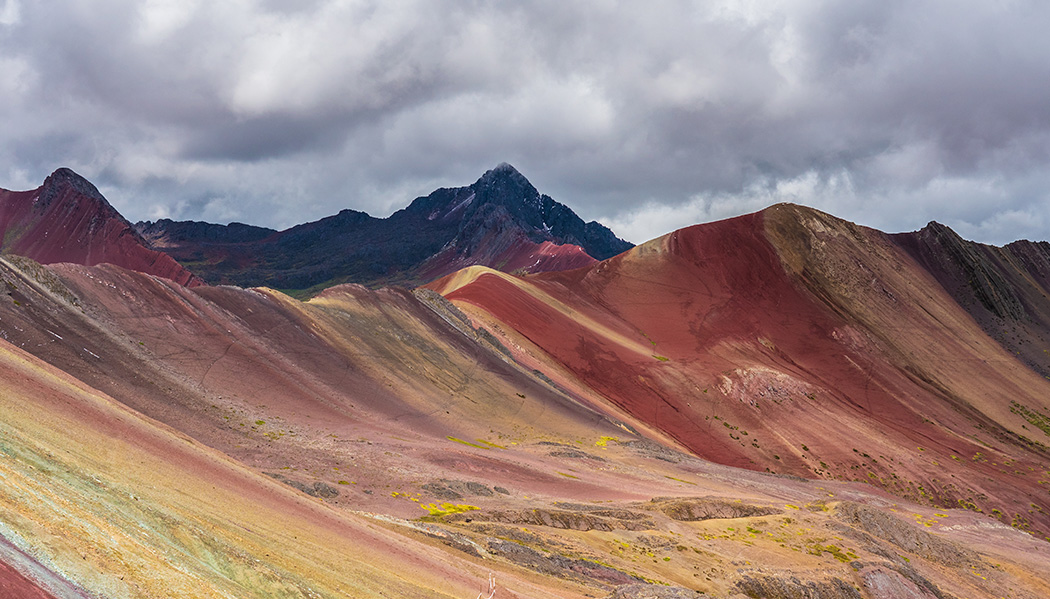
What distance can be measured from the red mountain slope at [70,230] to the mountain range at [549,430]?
265 ft

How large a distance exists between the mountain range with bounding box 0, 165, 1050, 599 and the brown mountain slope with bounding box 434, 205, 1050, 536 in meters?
0.39

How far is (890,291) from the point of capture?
97750 millimetres

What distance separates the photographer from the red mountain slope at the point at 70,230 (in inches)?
5369

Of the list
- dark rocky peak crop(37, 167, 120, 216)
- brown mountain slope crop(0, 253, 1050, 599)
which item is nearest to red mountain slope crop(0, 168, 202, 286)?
dark rocky peak crop(37, 167, 120, 216)

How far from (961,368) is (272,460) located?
3375 inches

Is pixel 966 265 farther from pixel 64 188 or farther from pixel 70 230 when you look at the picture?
pixel 64 188

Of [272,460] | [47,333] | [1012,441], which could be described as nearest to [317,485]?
[272,460]

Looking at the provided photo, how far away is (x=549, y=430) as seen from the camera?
5150 cm

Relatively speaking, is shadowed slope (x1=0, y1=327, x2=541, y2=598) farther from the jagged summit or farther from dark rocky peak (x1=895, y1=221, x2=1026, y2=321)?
the jagged summit

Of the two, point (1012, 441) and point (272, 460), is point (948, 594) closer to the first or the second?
point (272, 460)

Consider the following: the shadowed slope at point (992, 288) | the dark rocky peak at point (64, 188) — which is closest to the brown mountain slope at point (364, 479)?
the shadowed slope at point (992, 288)

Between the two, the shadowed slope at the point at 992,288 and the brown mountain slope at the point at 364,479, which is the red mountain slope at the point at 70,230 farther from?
the shadowed slope at the point at 992,288

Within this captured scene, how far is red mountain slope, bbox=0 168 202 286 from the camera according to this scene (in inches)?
5369

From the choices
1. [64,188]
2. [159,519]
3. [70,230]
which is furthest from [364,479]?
[64,188]
